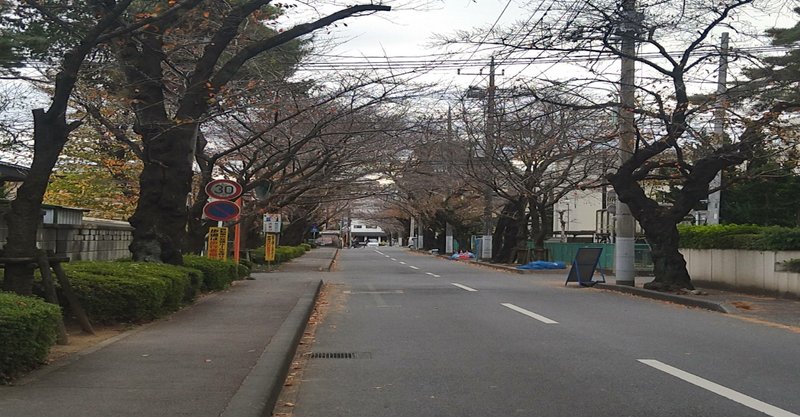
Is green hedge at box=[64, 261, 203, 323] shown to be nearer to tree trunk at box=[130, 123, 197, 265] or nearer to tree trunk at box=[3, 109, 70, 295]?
tree trunk at box=[3, 109, 70, 295]

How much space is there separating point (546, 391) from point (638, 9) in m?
11.6

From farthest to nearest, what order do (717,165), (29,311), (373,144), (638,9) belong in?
(373,144) < (717,165) < (638,9) < (29,311)

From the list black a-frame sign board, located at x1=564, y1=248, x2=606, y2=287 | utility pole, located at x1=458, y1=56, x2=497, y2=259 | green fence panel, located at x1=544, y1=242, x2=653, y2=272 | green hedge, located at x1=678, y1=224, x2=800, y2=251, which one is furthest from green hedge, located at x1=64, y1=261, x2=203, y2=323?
green fence panel, located at x1=544, y1=242, x2=653, y2=272

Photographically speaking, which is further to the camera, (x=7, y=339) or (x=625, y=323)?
(x=625, y=323)

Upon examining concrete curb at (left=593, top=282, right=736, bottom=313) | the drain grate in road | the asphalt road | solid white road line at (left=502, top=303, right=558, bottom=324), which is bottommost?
the drain grate in road

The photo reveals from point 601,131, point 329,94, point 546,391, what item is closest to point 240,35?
point 329,94

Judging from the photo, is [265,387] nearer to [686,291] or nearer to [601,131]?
[686,291]

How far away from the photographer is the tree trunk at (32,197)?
29.7ft

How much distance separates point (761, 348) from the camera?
32.6 ft

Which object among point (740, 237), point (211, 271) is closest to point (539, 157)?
point (740, 237)

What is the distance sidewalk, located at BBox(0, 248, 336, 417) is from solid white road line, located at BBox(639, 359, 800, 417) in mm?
4042

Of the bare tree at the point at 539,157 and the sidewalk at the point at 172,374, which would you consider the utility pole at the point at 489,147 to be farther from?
the sidewalk at the point at 172,374

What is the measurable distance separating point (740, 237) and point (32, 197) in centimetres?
1677

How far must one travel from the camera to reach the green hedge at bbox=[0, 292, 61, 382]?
628cm
